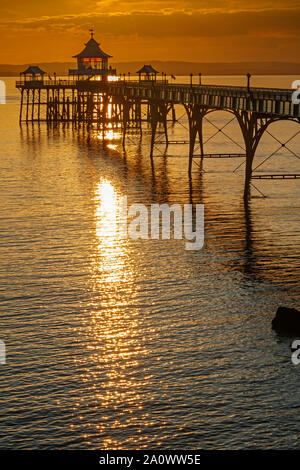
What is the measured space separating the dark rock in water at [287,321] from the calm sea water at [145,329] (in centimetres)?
51

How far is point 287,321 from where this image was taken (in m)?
30.8

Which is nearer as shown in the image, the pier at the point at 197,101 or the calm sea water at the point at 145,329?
the calm sea water at the point at 145,329

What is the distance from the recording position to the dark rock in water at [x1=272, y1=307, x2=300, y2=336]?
101 ft

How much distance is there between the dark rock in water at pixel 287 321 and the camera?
30.7 m

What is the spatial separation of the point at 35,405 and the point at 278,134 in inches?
5214

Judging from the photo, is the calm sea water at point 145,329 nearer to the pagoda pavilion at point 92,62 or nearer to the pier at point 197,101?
the pier at point 197,101

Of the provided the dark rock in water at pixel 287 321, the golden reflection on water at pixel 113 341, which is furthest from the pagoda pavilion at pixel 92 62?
the dark rock in water at pixel 287 321

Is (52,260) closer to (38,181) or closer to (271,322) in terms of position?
(271,322)

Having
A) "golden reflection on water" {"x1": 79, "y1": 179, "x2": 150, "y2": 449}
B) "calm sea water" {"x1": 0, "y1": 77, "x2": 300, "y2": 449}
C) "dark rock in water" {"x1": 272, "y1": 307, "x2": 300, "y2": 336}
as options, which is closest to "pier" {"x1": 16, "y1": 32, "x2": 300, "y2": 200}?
"calm sea water" {"x1": 0, "y1": 77, "x2": 300, "y2": 449}

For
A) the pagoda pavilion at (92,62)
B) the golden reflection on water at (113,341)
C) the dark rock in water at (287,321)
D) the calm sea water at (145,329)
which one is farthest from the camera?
the pagoda pavilion at (92,62)

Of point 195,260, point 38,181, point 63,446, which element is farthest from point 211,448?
point 38,181

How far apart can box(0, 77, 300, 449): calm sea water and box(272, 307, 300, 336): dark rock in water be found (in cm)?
51

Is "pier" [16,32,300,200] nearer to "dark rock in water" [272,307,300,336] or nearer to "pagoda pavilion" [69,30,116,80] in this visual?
"pagoda pavilion" [69,30,116,80]

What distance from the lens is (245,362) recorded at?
2773 cm
